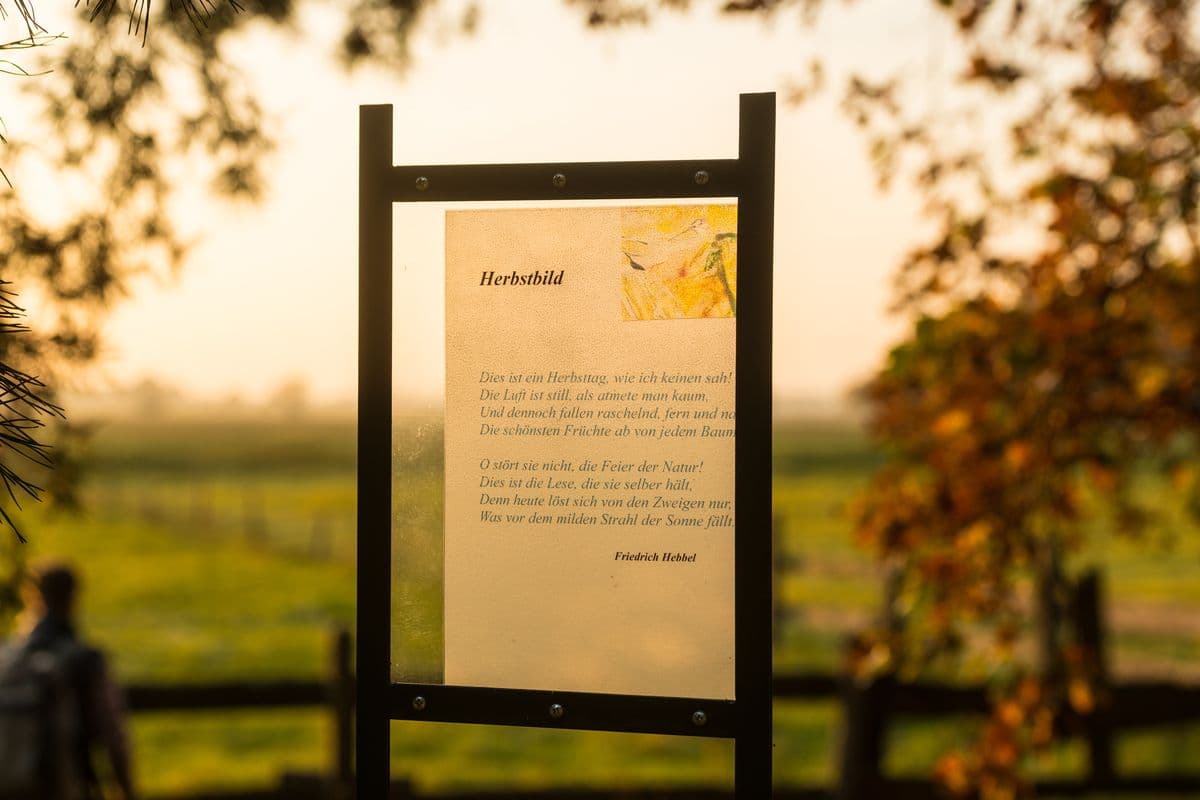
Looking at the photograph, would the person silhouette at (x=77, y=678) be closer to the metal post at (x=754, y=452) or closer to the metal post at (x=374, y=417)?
the metal post at (x=374, y=417)

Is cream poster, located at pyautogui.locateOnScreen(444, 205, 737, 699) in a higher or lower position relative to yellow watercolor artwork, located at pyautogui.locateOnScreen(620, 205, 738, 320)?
lower

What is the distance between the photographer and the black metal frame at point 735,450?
2.51 metres

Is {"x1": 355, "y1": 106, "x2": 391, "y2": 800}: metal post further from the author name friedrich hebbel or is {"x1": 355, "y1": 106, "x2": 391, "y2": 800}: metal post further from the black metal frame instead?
the author name friedrich hebbel

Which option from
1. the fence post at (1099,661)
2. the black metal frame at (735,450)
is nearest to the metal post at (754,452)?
the black metal frame at (735,450)

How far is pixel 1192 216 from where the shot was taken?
161 inches

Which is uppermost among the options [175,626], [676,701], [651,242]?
[651,242]

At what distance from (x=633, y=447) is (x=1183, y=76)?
119 inches

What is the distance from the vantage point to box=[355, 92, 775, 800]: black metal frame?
2508mm

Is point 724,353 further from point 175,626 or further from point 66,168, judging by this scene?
point 175,626

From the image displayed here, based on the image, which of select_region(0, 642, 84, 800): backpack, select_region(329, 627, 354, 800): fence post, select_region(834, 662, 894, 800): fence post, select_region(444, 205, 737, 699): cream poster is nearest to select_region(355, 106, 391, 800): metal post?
select_region(444, 205, 737, 699): cream poster

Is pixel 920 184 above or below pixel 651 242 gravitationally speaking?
above

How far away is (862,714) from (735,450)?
506 centimetres

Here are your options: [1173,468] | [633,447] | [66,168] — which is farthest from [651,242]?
[1173,468]

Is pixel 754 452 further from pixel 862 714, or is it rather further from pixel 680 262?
pixel 862 714
